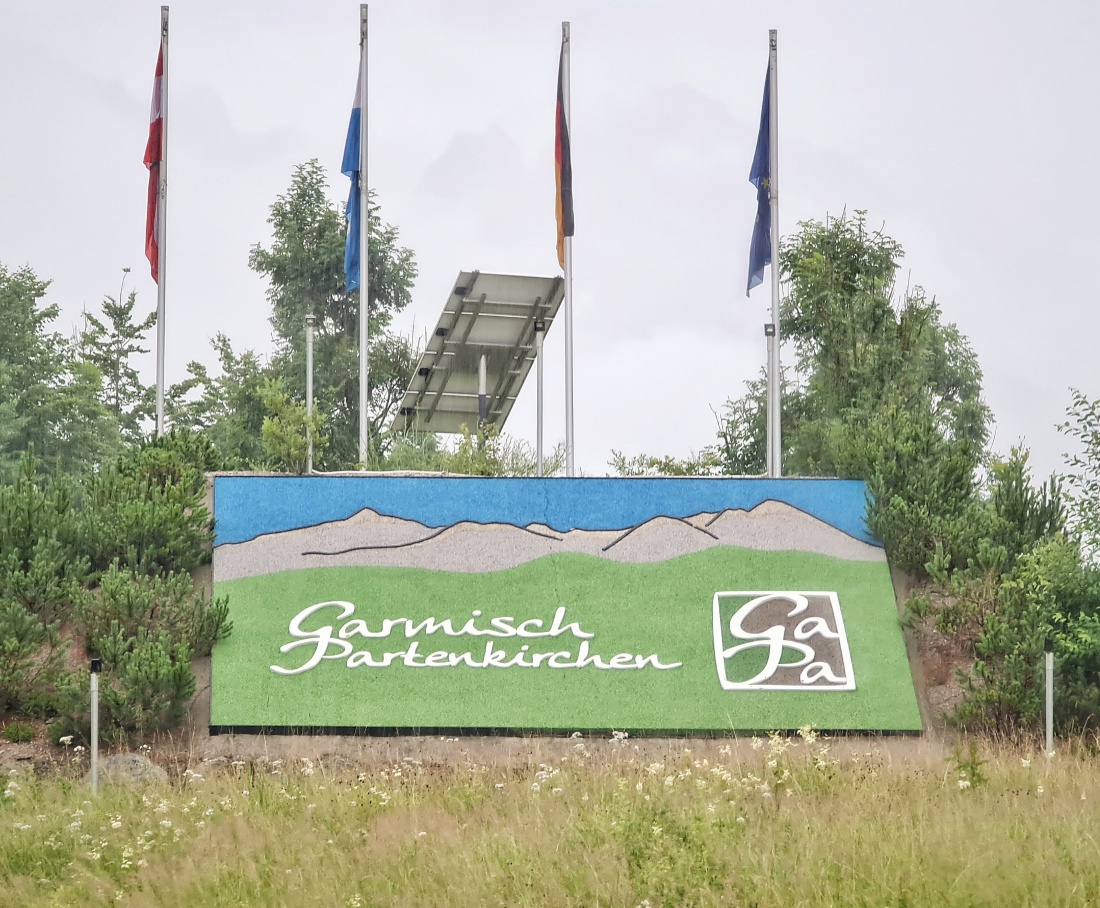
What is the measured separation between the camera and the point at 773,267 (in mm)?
24547

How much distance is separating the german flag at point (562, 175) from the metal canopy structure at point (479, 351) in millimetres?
1486

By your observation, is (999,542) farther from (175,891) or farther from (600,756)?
(175,891)

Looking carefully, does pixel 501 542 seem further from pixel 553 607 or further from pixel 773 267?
pixel 773 267

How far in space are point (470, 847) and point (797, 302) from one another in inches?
Result: 1104

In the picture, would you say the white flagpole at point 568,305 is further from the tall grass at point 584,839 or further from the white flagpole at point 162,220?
the tall grass at point 584,839

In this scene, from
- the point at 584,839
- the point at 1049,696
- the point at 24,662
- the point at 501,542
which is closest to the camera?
the point at 584,839

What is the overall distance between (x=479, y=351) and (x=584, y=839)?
56.4 ft

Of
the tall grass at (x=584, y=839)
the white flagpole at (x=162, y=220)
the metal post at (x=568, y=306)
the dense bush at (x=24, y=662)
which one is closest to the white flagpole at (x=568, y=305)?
the metal post at (x=568, y=306)

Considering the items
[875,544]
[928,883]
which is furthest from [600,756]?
[928,883]

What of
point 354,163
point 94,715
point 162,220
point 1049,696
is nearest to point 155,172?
point 162,220

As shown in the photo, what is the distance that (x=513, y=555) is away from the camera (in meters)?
20.4

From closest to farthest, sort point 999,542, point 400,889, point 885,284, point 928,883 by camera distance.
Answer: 1. point 928,883
2. point 400,889
3. point 999,542
4. point 885,284

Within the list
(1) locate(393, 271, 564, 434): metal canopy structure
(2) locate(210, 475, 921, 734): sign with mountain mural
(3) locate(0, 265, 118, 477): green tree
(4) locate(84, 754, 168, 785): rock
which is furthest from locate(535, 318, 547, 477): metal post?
(3) locate(0, 265, 118, 477): green tree

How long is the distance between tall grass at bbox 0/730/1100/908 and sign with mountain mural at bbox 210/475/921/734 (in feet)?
12.0
